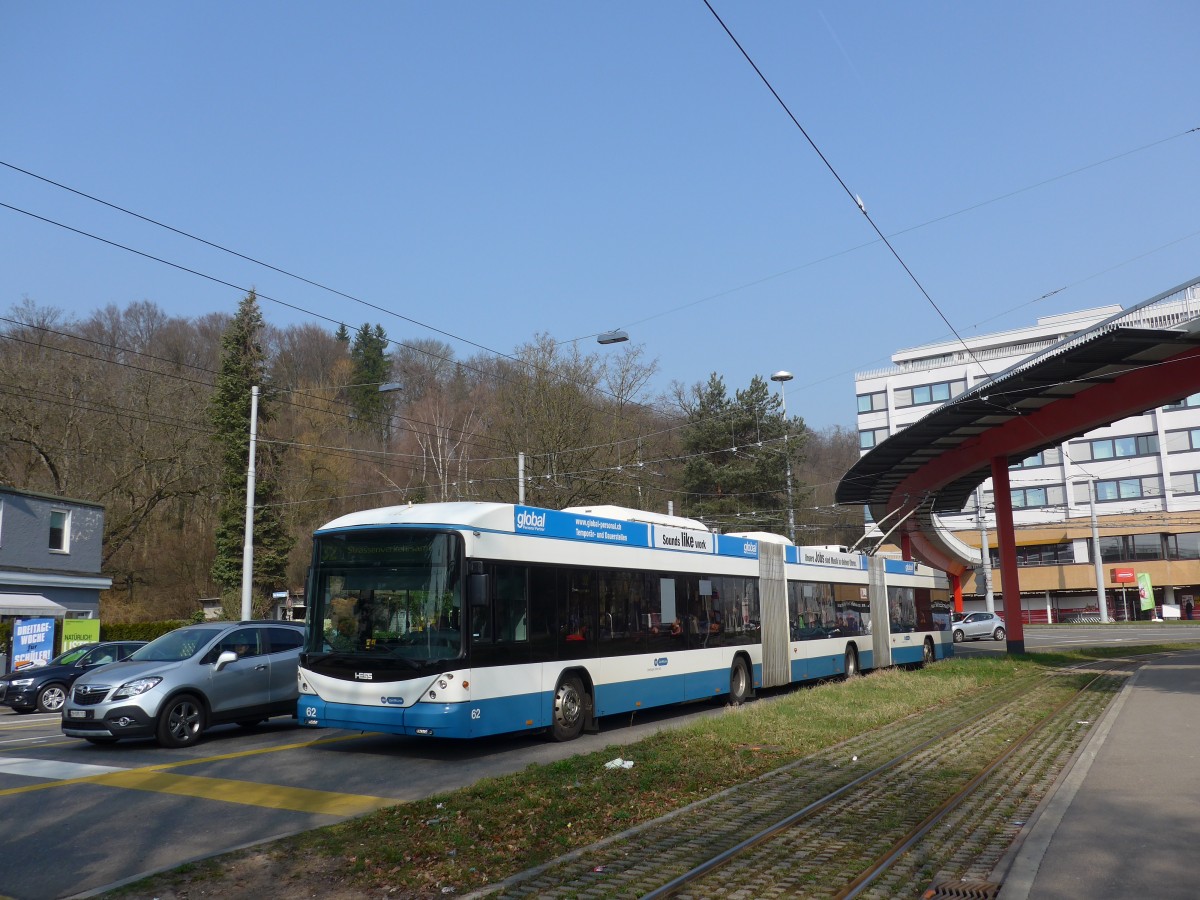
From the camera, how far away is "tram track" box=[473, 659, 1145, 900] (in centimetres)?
666

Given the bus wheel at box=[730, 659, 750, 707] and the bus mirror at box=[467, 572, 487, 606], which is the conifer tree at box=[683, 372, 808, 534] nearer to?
the bus wheel at box=[730, 659, 750, 707]

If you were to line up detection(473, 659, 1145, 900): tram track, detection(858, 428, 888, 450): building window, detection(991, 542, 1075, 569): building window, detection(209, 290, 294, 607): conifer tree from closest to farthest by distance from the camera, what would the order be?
detection(473, 659, 1145, 900): tram track
detection(209, 290, 294, 607): conifer tree
detection(991, 542, 1075, 569): building window
detection(858, 428, 888, 450): building window

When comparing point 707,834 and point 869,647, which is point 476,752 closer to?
point 707,834

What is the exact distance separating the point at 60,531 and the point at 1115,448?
74.0 metres

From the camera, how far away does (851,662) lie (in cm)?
2378

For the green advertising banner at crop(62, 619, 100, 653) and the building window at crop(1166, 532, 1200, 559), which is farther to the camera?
the building window at crop(1166, 532, 1200, 559)

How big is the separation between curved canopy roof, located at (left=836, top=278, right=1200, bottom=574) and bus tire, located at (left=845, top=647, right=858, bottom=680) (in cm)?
681

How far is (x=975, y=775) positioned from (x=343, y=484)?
4492 centimetres

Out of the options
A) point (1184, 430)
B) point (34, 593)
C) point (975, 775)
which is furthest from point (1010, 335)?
point (975, 775)

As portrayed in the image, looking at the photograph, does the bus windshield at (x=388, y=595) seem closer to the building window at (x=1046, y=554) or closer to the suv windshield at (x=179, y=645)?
the suv windshield at (x=179, y=645)

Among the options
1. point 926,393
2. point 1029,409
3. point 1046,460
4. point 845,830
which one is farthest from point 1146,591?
point 845,830

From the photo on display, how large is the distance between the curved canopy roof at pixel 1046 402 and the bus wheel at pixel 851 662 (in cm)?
681

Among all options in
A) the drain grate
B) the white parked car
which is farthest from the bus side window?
the white parked car

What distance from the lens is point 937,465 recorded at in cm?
3409
